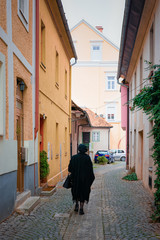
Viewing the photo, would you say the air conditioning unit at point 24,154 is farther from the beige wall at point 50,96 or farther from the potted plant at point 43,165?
the beige wall at point 50,96

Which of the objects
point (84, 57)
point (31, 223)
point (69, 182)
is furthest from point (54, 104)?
point (84, 57)

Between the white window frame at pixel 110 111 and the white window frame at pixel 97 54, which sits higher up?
the white window frame at pixel 97 54

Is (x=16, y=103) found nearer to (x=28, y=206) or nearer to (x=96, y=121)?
(x=28, y=206)

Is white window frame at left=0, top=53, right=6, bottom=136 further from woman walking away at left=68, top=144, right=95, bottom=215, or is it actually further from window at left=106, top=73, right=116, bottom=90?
window at left=106, top=73, right=116, bottom=90

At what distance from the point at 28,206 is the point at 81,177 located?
1359 millimetres

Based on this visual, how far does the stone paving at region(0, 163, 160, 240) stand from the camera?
5246mm

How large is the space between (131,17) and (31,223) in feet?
24.1

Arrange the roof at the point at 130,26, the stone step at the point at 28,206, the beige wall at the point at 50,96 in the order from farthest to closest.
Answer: the beige wall at the point at 50,96 → the roof at the point at 130,26 → the stone step at the point at 28,206

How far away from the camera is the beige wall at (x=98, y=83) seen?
3622cm

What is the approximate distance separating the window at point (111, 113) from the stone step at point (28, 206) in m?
29.6

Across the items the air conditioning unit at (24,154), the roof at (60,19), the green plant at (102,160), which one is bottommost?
the green plant at (102,160)

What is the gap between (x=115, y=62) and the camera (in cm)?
3634

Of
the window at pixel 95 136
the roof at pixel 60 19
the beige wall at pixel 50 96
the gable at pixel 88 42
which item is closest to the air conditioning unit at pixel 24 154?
the beige wall at pixel 50 96

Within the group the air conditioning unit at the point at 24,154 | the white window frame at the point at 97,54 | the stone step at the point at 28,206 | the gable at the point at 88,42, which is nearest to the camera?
the stone step at the point at 28,206
